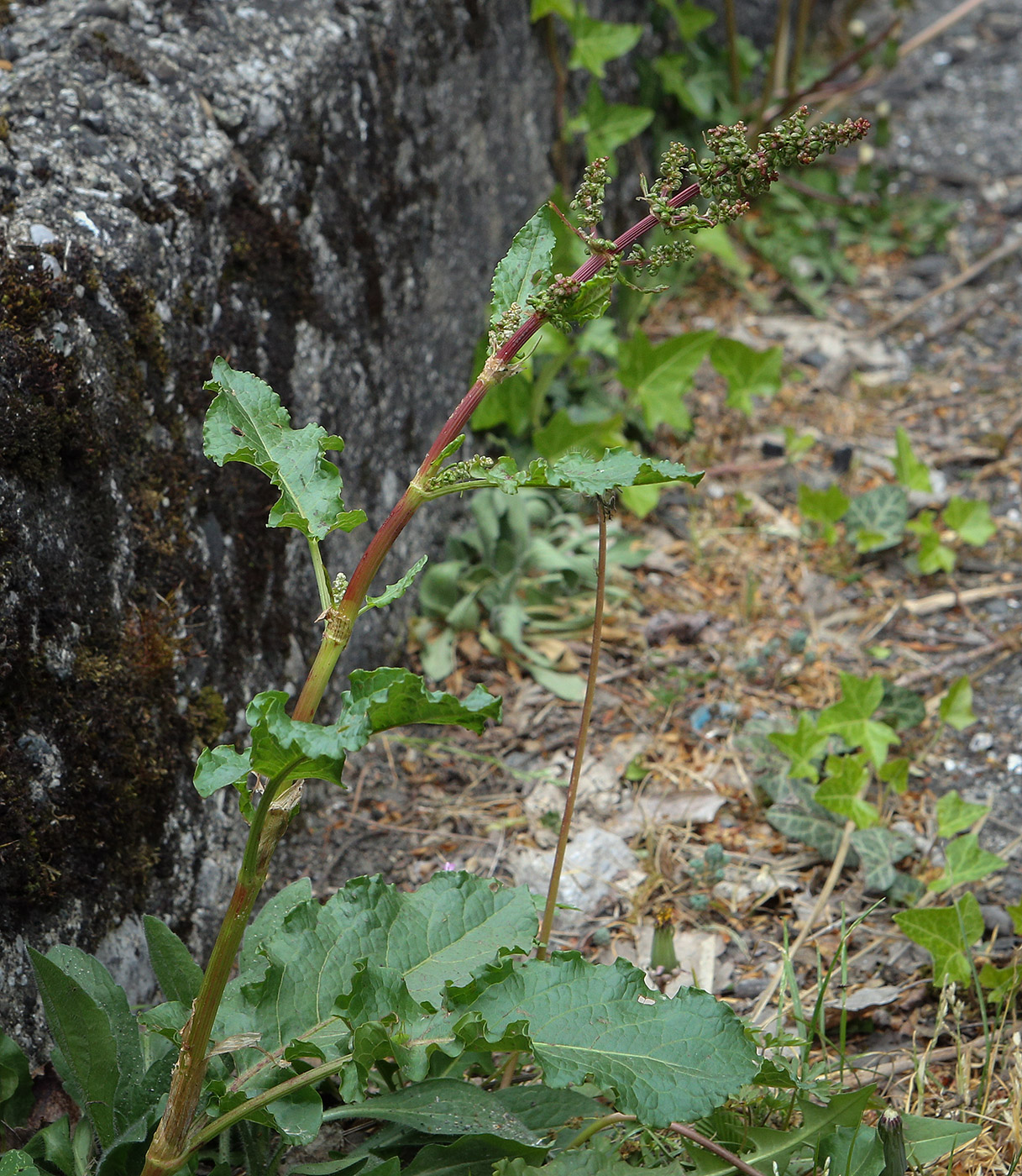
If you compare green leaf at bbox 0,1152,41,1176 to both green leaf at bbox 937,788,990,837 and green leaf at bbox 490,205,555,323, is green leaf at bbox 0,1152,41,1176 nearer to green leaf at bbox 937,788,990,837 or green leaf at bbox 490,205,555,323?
green leaf at bbox 490,205,555,323

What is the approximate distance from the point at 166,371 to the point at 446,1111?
1.18 meters

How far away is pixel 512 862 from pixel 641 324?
2117 millimetres

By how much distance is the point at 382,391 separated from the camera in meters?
2.46

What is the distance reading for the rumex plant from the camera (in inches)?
41.3

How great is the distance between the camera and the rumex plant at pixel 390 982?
1048mm

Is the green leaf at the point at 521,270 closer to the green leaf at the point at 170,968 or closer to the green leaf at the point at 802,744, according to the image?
the green leaf at the point at 170,968

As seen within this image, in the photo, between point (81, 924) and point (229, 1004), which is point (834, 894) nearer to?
point (229, 1004)

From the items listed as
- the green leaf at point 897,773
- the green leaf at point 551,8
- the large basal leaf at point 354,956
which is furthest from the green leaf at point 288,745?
the green leaf at point 551,8

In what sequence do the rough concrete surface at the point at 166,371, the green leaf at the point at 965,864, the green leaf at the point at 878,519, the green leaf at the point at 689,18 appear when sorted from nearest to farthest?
the rough concrete surface at the point at 166,371 → the green leaf at the point at 965,864 → the green leaf at the point at 878,519 → the green leaf at the point at 689,18

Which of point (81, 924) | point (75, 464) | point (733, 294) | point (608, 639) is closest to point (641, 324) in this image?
point (733, 294)

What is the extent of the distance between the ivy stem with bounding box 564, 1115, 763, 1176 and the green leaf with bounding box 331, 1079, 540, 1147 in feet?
0.20

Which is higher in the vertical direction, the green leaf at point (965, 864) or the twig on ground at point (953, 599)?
the twig on ground at point (953, 599)

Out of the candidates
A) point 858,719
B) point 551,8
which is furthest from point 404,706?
point 551,8

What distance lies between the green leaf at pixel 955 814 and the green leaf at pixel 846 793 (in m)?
0.11
